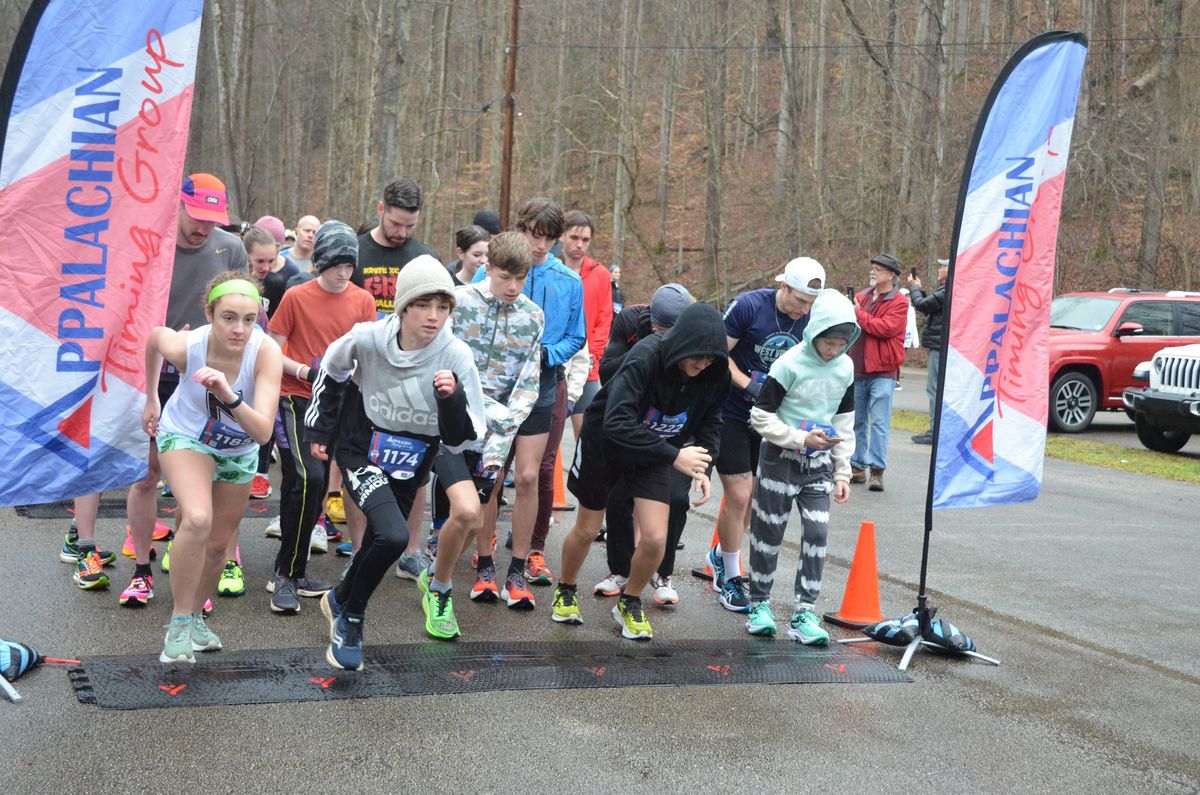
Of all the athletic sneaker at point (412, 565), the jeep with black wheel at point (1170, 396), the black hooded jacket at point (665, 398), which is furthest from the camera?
the jeep with black wheel at point (1170, 396)

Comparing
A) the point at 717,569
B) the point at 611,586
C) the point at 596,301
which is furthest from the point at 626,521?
the point at 596,301

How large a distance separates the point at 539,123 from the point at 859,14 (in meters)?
13.2

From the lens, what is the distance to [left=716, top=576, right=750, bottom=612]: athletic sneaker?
7.07 meters

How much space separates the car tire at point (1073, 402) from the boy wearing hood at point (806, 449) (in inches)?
488

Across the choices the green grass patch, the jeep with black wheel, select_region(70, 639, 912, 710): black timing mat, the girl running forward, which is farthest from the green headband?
the jeep with black wheel

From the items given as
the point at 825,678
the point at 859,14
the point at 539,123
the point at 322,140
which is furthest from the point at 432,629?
the point at 322,140

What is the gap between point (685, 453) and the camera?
19.4ft

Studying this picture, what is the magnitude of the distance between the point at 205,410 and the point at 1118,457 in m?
12.9

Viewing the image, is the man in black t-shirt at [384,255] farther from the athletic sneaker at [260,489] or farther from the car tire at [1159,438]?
the car tire at [1159,438]

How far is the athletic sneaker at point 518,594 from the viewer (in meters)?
6.71

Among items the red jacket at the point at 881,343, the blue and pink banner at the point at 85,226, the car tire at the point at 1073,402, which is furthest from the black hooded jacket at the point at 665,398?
the car tire at the point at 1073,402

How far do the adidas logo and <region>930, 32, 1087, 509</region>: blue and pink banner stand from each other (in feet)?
8.73

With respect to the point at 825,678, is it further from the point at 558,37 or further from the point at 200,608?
the point at 558,37

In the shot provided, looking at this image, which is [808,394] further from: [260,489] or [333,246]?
[260,489]
